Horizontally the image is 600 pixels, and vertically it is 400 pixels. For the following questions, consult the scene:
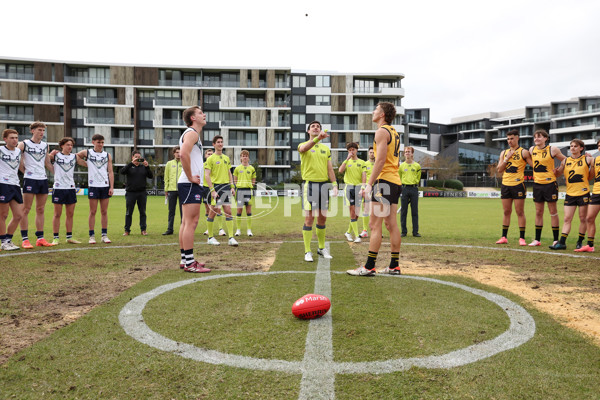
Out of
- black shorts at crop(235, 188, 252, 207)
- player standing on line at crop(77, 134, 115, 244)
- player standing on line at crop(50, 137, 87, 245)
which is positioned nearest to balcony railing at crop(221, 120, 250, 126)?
black shorts at crop(235, 188, 252, 207)

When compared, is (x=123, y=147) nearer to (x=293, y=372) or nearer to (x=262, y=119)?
(x=262, y=119)

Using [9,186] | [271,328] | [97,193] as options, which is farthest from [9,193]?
[271,328]

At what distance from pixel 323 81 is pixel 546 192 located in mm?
62565

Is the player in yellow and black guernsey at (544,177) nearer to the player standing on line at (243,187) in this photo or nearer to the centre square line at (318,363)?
the player standing on line at (243,187)

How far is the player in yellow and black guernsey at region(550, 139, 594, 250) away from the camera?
30.7 ft

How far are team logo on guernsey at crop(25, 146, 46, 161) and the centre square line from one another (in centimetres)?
821

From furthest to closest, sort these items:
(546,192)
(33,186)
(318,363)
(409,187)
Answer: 1. (409,187)
2. (546,192)
3. (33,186)
4. (318,363)

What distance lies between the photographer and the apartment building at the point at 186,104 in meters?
62.3

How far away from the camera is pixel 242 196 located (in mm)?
11805

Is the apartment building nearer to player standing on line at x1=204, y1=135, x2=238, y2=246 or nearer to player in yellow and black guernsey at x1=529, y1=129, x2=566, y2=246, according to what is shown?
player standing on line at x1=204, y1=135, x2=238, y2=246

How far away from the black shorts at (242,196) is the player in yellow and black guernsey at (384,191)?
5.96 m

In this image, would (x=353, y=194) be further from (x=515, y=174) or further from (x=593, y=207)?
(x=593, y=207)

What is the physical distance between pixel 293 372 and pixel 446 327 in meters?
1.78

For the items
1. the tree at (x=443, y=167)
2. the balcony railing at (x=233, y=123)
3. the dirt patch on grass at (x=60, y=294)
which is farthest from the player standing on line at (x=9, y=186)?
the tree at (x=443, y=167)
